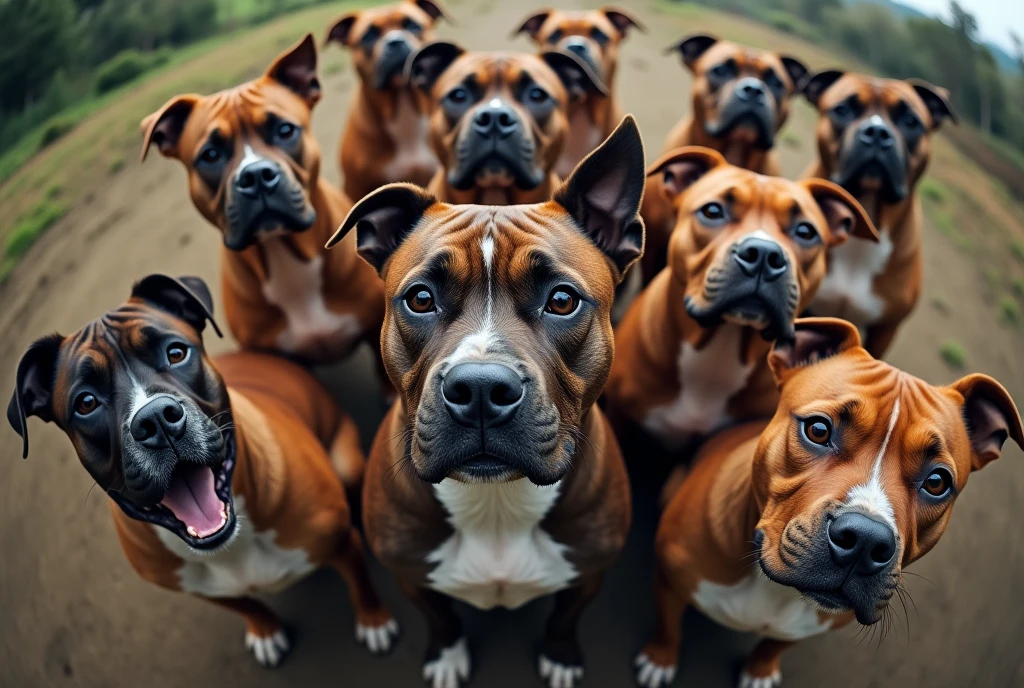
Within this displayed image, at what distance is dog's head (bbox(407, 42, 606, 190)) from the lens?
4363 mm

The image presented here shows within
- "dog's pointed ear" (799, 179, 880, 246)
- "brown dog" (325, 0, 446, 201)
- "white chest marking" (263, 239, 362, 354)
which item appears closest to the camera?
"dog's pointed ear" (799, 179, 880, 246)

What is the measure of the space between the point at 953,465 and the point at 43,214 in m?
6.88

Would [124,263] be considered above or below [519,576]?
below

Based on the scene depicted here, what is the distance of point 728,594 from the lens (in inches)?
137

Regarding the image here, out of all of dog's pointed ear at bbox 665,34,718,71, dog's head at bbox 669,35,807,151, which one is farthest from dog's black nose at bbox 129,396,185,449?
dog's pointed ear at bbox 665,34,718,71

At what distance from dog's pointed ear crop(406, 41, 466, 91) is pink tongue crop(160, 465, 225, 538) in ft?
9.90

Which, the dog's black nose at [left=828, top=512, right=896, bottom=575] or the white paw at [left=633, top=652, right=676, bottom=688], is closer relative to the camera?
the dog's black nose at [left=828, top=512, right=896, bottom=575]

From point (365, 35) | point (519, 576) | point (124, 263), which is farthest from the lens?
point (124, 263)

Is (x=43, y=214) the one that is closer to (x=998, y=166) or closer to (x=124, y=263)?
(x=124, y=263)

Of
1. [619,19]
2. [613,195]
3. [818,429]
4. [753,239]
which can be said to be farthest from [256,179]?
[619,19]

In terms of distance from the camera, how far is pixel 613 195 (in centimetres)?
289

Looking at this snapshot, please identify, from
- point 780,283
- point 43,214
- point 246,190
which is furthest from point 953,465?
point 43,214

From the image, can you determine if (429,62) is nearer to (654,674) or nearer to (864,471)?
(864,471)

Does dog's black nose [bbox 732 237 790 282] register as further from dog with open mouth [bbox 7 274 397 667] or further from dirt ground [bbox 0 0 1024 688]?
dog with open mouth [bbox 7 274 397 667]
